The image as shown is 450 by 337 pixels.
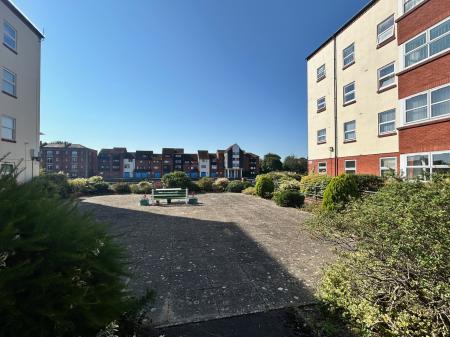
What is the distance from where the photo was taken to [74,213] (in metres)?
2.15

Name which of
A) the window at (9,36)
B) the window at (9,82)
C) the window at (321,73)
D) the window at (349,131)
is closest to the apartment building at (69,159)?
the window at (9,82)

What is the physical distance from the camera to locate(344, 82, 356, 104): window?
16.2 m

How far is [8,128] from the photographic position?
13.7 meters

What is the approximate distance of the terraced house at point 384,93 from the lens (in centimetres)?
882

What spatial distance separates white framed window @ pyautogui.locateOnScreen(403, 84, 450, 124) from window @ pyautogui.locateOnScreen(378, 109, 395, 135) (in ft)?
11.8

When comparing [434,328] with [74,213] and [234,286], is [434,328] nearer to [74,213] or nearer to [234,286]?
[234,286]

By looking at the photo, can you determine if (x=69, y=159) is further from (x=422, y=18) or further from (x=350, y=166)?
(x=422, y=18)

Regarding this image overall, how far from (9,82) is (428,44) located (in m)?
20.9

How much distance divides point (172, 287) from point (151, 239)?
3468 mm

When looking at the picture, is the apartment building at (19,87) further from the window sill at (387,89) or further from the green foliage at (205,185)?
the window sill at (387,89)

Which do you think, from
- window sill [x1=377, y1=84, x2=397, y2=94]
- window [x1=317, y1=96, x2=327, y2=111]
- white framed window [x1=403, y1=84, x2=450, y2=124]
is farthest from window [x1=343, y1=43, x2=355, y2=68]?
white framed window [x1=403, y1=84, x2=450, y2=124]

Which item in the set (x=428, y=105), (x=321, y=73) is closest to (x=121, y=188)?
(x=321, y=73)

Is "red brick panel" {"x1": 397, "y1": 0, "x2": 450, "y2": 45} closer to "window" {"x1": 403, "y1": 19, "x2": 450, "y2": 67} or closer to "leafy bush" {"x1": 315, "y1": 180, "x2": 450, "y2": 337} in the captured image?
"window" {"x1": 403, "y1": 19, "x2": 450, "y2": 67}

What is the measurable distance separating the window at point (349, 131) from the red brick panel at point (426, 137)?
20.2 feet
